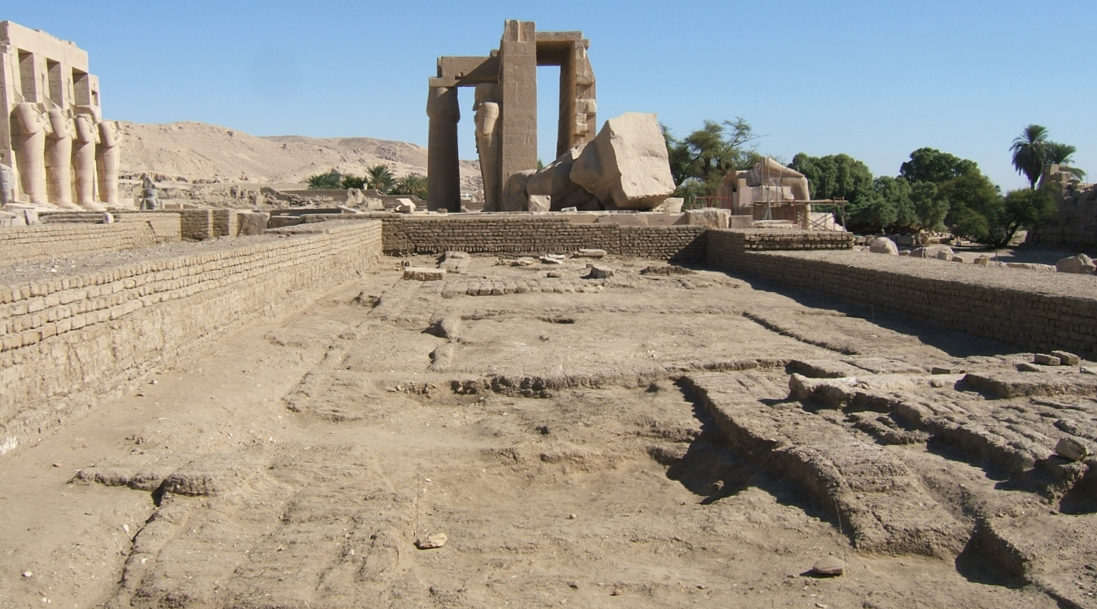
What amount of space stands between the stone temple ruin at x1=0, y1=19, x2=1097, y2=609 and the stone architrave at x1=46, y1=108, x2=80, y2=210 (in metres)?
17.7

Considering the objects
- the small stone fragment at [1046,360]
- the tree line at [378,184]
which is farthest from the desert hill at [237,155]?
the small stone fragment at [1046,360]

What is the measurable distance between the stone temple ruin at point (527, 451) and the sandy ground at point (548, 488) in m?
0.02

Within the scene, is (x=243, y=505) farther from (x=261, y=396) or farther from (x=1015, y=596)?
(x=1015, y=596)

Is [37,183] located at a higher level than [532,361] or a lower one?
higher

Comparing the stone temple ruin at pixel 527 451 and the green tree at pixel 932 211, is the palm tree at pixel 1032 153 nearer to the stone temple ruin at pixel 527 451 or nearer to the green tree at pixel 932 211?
the green tree at pixel 932 211

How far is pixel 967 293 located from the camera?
811cm

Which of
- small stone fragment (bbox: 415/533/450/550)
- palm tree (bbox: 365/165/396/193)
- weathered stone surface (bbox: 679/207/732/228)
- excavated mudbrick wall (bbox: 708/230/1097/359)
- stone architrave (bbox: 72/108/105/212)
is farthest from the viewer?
palm tree (bbox: 365/165/396/193)

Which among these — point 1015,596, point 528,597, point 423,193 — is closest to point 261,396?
point 528,597

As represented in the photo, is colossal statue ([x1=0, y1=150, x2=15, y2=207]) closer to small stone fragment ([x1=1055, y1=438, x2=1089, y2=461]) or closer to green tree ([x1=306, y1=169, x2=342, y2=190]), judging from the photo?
small stone fragment ([x1=1055, y1=438, x2=1089, y2=461])

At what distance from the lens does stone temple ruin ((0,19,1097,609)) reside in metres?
3.25

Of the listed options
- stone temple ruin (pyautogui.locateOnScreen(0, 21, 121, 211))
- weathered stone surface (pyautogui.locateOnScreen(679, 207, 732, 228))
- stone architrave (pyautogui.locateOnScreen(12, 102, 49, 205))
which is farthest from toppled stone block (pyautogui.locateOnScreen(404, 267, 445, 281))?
stone architrave (pyautogui.locateOnScreen(12, 102, 49, 205))

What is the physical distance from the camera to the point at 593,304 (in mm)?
9961

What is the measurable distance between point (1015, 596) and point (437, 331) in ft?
19.7

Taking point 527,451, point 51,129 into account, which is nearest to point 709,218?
point 527,451
